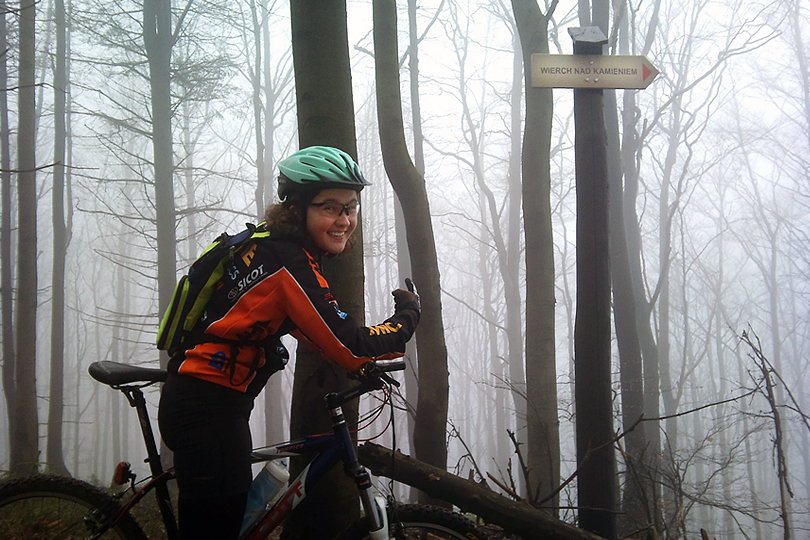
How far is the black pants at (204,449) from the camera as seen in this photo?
2.18 m

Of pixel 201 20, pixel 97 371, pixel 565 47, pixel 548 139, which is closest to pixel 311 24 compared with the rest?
pixel 97 371

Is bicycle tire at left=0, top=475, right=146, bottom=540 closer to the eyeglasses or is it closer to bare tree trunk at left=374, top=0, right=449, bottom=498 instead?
the eyeglasses

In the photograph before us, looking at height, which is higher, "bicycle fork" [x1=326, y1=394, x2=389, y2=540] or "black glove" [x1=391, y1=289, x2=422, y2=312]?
"black glove" [x1=391, y1=289, x2=422, y2=312]

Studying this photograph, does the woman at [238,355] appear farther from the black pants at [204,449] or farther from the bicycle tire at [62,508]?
the bicycle tire at [62,508]

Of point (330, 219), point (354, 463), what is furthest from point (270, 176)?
point (354, 463)

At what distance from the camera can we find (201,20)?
13625 mm

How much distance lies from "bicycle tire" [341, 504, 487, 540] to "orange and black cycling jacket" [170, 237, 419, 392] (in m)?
0.74

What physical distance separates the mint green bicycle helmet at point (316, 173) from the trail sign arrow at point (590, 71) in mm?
1671

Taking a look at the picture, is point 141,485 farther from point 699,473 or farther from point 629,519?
point 699,473

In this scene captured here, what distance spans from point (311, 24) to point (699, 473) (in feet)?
86.8

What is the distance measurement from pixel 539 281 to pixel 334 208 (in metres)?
3.95

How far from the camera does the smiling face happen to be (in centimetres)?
238

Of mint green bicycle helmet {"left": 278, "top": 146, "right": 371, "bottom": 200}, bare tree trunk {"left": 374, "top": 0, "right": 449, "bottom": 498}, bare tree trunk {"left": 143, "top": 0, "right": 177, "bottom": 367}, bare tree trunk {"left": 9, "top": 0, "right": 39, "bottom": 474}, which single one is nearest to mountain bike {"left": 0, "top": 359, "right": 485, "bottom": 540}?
mint green bicycle helmet {"left": 278, "top": 146, "right": 371, "bottom": 200}

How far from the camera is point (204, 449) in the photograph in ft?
7.13
